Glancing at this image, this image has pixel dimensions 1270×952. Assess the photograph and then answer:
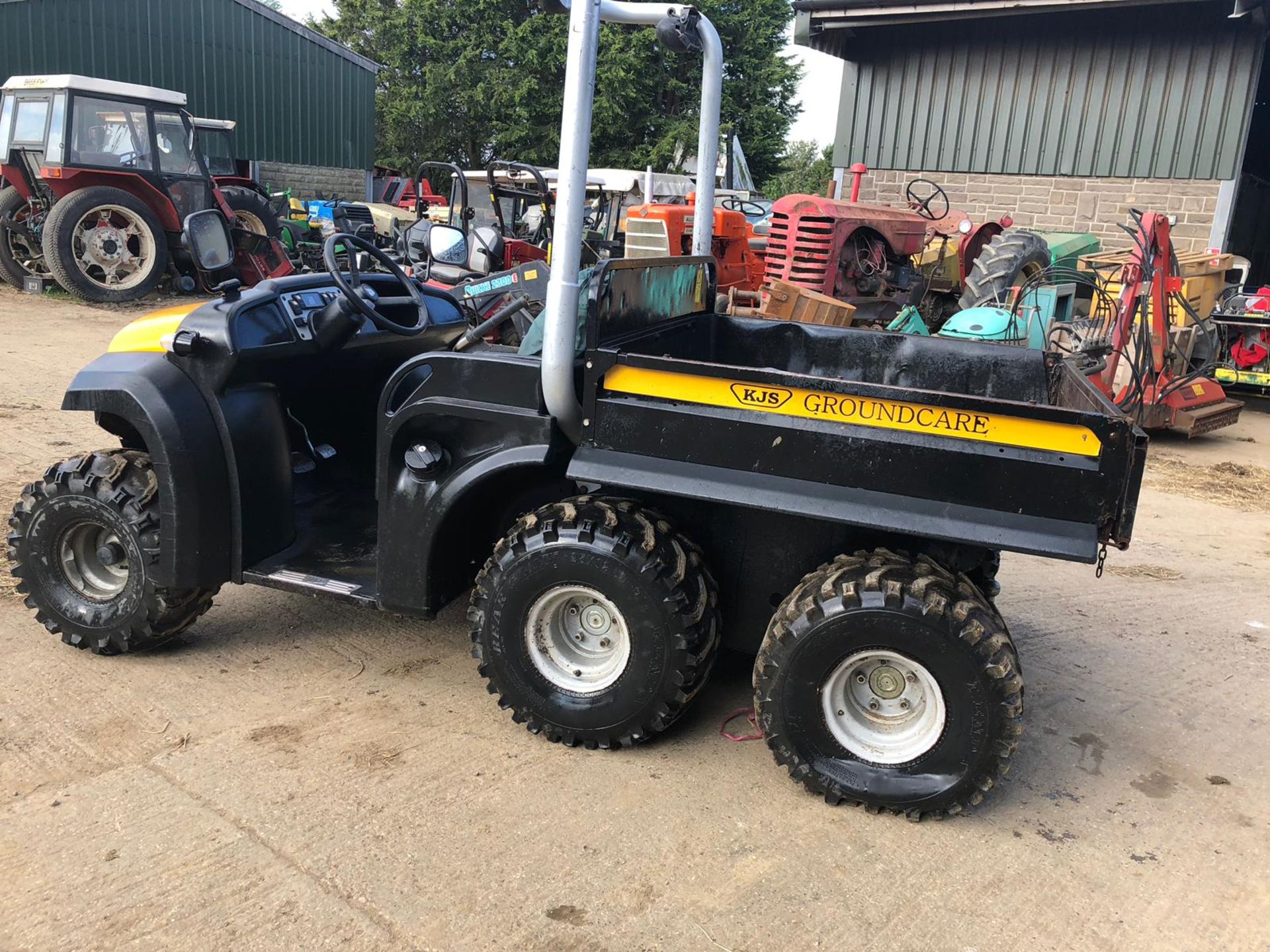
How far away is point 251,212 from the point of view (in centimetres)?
1475

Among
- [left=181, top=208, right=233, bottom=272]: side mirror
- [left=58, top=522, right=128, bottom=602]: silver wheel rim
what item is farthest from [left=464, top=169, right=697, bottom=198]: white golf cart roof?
[left=58, top=522, right=128, bottom=602]: silver wheel rim

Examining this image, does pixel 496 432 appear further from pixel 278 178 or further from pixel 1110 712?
pixel 278 178

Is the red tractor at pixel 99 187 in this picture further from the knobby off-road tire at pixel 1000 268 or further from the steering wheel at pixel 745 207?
the knobby off-road tire at pixel 1000 268

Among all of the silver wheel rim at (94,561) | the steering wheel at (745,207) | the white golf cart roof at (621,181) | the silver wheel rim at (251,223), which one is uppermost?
the white golf cart roof at (621,181)

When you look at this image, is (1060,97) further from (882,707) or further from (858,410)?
(882,707)

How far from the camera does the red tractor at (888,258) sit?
945 centimetres

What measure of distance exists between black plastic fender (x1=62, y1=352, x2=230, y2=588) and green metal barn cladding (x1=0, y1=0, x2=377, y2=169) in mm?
17915

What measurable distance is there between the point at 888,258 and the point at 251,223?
30.0 feet

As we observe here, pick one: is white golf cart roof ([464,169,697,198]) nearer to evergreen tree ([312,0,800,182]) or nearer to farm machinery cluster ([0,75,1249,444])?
farm machinery cluster ([0,75,1249,444])

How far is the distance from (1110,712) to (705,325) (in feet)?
6.65

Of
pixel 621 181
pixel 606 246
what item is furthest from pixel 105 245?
pixel 621 181

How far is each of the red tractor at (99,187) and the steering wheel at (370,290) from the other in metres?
9.71

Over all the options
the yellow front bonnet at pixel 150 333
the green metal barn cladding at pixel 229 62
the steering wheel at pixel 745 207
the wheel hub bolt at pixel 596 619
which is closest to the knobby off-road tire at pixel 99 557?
the yellow front bonnet at pixel 150 333

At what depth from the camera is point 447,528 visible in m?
3.32
